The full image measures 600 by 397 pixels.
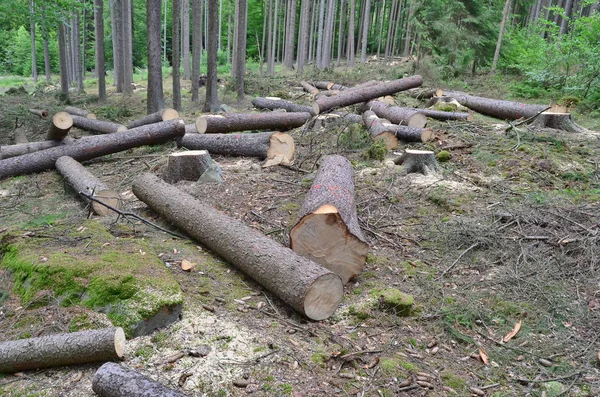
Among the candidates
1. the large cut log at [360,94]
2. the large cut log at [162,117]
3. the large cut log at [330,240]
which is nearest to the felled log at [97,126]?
the large cut log at [162,117]

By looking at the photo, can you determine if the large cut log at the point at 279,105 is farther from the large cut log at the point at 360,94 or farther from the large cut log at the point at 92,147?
the large cut log at the point at 92,147

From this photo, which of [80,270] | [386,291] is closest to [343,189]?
[386,291]

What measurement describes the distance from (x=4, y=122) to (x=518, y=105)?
1364 centimetres

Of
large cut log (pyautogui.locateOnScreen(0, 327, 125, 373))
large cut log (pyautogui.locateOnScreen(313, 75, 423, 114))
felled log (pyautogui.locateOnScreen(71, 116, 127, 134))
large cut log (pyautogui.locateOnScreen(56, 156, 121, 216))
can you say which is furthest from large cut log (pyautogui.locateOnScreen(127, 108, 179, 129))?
large cut log (pyautogui.locateOnScreen(0, 327, 125, 373))

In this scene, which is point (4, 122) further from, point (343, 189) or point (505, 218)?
point (505, 218)

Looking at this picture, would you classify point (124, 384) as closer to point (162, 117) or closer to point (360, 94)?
point (162, 117)

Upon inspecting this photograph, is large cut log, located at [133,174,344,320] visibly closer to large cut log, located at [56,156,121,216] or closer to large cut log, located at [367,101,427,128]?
large cut log, located at [56,156,121,216]

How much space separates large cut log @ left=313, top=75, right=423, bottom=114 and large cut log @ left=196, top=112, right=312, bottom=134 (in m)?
1.07

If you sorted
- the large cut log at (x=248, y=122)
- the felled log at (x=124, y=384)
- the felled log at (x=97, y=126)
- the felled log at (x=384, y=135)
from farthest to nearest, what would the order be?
the felled log at (x=97, y=126) → the large cut log at (x=248, y=122) → the felled log at (x=384, y=135) → the felled log at (x=124, y=384)

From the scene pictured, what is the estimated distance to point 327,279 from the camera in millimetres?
3758

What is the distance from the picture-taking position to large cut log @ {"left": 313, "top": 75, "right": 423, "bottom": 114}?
1196 centimetres

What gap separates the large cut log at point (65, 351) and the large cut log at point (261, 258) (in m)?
1.42

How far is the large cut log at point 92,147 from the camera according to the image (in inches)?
330

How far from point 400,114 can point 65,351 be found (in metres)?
8.89
